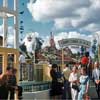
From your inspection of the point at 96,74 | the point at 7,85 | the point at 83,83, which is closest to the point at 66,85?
the point at 96,74

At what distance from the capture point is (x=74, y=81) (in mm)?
10891

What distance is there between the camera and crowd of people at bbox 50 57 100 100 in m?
10.5

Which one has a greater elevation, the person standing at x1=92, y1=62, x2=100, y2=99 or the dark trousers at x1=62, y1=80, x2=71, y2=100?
the person standing at x1=92, y1=62, x2=100, y2=99

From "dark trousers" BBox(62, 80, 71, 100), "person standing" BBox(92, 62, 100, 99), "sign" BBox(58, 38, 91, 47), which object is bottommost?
"dark trousers" BBox(62, 80, 71, 100)

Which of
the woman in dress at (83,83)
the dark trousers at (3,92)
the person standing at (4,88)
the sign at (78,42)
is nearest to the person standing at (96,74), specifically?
the woman in dress at (83,83)

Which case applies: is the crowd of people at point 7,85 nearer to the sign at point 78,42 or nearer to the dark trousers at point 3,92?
the dark trousers at point 3,92

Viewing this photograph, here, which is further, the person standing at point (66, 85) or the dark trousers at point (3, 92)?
the person standing at point (66, 85)

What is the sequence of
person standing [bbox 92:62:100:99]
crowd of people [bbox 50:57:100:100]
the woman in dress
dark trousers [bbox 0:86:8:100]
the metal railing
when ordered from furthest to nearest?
1. the metal railing
2. person standing [bbox 92:62:100:99]
3. crowd of people [bbox 50:57:100:100]
4. the woman in dress
5. dark trousers [bbox 0:86:8:100]

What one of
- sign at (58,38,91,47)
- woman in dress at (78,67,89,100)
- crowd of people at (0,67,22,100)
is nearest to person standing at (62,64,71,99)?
woman in dress at (78,67,89,100)

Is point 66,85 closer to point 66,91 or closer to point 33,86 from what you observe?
point 66,91

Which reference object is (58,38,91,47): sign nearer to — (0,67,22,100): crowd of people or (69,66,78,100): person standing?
(69,66,78,100): person standing

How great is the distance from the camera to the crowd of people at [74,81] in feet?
34.3

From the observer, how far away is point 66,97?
12078 millimetres

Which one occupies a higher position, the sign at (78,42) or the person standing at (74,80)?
the sign at (78,42)
